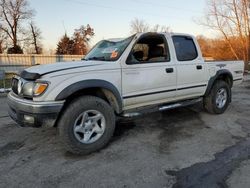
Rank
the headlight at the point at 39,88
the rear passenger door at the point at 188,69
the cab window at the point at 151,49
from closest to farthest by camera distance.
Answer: the headlight at the point at 39,88
the cab window at the point at 151,49
the rear passenger door at the point at 188,69

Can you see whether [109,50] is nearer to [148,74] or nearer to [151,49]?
[148,74]

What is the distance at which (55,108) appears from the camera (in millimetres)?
3453

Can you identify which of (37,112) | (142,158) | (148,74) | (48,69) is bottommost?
Result: (142,158)

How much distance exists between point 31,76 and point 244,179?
3.17 metres

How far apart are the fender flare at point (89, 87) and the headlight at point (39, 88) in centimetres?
21

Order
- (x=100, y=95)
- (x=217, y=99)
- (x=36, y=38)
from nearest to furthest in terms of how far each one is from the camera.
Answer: (x=100, y=95)
(x=217, y=99)
(x=36, y=38)

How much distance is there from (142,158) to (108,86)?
1228 mm

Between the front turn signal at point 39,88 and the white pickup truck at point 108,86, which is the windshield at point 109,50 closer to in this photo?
the white pickup truck at point 108,86

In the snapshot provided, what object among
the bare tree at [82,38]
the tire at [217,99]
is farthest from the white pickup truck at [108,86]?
the bare tree at [82,38]

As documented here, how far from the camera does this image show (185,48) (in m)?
5.20

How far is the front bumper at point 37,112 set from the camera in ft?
11.2

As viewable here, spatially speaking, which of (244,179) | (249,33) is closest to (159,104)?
(244,179)

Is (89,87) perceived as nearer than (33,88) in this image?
No

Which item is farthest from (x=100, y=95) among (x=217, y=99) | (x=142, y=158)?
(x=217, y=99)
